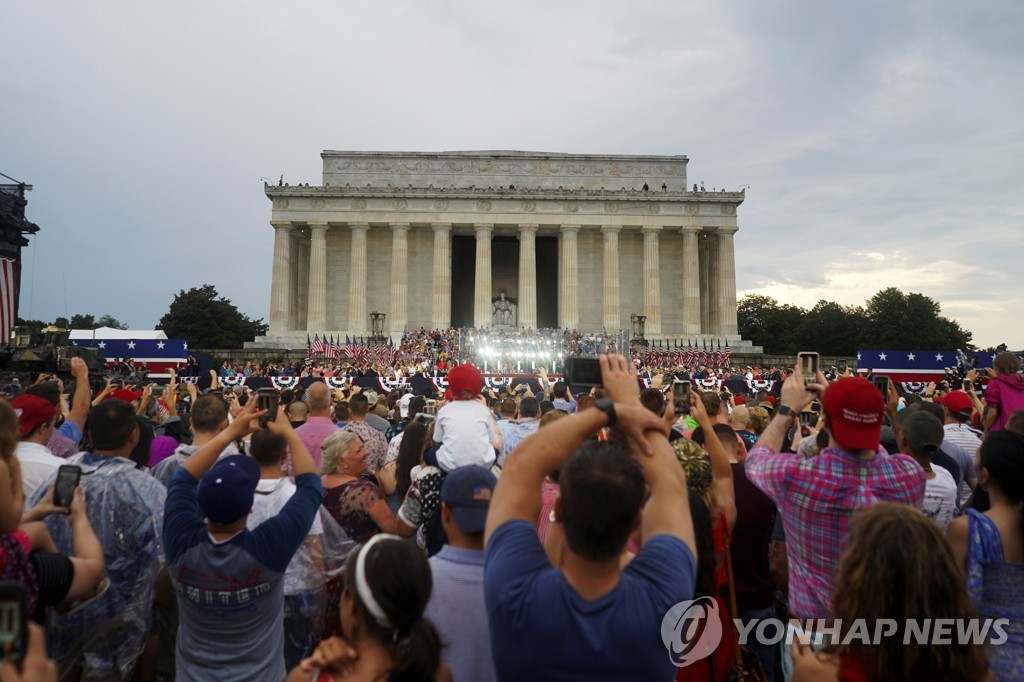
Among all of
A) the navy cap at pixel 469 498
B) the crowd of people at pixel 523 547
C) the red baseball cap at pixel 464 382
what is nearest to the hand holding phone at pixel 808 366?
the crowd of people at pixel 523 547

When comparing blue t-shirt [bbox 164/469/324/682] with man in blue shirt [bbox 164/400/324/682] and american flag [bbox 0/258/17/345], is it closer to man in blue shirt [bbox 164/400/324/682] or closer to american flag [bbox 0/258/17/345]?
man in blue shirt [bbox 164/400/324/682]

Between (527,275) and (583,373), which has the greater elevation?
(527,275)

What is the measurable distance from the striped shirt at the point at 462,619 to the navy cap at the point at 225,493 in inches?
49.3

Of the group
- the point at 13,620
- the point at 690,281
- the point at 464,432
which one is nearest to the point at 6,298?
the point at 464,432

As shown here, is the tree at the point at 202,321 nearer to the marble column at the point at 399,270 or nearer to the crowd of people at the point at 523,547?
the marble column at the point at 399,270

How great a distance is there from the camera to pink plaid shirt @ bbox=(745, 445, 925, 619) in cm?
340

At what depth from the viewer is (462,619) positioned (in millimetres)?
2850

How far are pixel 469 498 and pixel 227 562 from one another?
4.95ft

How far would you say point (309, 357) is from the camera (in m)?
37.5

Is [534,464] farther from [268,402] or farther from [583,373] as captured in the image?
[268,402]

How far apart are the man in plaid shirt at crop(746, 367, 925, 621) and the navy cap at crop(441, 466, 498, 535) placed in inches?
71.5

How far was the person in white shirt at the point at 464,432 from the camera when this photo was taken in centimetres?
542

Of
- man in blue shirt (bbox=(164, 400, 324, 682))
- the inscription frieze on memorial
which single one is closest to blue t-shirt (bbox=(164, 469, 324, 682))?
man in blue shirt (bbox=(164, 400, 324, 682))

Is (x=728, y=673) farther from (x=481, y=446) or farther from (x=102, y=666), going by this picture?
(x=102, y=666)
